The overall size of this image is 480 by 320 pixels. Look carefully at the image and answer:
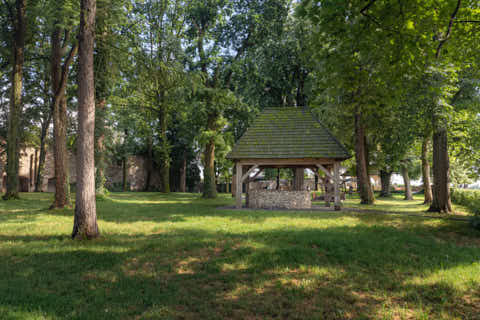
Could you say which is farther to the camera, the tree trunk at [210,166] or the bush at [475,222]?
the tree trunk at [210,166]

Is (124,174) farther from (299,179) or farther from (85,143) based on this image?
(85,143)

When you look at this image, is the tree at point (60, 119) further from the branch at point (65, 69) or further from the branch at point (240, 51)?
the branch at point (240, 51)

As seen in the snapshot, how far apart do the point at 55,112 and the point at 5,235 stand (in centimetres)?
736

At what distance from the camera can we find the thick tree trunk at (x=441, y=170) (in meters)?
13.9

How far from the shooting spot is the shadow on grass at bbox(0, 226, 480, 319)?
412 cm

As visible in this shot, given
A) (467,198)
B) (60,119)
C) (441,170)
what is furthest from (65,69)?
(467,198)

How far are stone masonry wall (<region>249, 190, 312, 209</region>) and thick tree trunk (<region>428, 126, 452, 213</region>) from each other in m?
6.11

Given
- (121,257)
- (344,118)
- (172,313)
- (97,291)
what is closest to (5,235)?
(121,257)

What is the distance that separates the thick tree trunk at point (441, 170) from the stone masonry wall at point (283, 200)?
6.11m

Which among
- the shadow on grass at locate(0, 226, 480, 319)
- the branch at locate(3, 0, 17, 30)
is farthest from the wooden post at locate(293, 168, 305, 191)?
the branch at locate(3, 0, 17, 30)

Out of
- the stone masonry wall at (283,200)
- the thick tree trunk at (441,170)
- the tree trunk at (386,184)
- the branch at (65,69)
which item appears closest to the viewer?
the branch at (65,69)

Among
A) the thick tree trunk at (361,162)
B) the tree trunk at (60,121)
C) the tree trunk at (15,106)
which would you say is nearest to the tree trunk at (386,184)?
the thick tree trunk at (361,162)

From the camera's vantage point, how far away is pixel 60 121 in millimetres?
13562

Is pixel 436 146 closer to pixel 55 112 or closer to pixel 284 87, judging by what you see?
pixel 284 87
